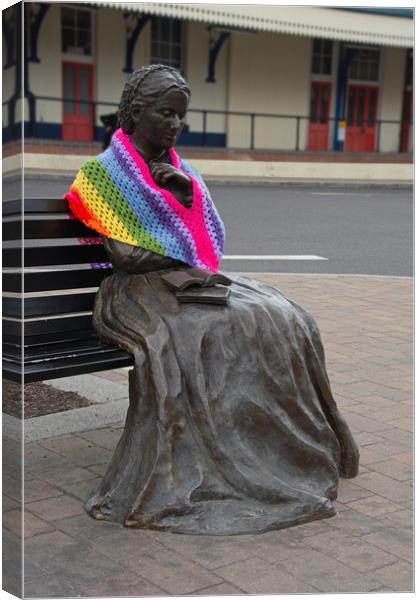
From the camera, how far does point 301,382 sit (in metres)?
3.40

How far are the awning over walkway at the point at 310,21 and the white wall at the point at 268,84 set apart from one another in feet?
3.80

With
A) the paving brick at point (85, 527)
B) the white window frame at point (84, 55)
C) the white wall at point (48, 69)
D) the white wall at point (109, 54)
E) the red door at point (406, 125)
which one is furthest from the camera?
the red door at point (406, 125)

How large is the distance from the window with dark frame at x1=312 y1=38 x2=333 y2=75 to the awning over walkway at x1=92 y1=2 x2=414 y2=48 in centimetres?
192

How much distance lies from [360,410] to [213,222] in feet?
4.49

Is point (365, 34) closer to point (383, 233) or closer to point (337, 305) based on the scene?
point (383, 233)

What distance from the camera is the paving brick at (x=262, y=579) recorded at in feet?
8.99

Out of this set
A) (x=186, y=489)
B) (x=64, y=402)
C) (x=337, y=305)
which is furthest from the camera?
(x=337, y=305)

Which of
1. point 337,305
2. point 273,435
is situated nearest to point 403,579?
point 273,435

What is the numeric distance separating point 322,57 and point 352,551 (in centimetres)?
2503

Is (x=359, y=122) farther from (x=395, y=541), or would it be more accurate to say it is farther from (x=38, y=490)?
(x=395, y=541)

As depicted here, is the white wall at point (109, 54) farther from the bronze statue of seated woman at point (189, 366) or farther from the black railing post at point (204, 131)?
the bronze statue of seated woman at point (189, 366)

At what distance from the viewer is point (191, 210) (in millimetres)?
3629

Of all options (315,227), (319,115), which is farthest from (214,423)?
(319,115)

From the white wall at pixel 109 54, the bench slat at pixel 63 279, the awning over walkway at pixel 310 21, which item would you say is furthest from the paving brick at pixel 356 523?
the white wall at pixel 109 54
